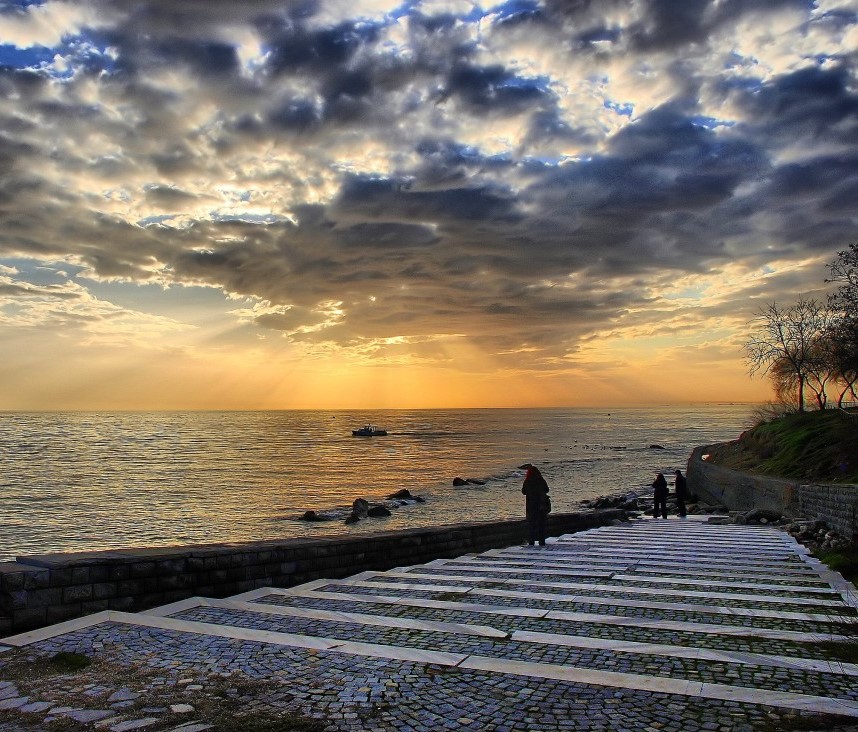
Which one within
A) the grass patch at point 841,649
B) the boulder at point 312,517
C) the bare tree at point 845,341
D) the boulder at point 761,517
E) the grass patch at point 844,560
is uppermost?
the bare tree at point 845,341

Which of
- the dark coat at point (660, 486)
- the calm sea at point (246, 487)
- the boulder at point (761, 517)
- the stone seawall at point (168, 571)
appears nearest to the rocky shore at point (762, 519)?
the boulder at point (761, 517)

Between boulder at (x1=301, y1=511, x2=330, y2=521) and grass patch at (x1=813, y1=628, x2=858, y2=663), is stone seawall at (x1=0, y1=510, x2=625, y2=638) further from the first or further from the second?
boulder at (x1=301, y1=511, x2=330, y2=521)

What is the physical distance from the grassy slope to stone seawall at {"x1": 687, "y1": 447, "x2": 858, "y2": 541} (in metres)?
0.99

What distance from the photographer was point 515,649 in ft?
14.9

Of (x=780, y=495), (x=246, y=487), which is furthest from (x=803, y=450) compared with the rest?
(x=246, y=487)

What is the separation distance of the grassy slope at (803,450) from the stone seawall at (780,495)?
987 mm

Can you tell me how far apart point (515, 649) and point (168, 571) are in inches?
154

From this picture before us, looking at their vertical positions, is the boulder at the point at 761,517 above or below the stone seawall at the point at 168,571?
below

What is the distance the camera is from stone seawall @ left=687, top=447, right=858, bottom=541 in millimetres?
13399

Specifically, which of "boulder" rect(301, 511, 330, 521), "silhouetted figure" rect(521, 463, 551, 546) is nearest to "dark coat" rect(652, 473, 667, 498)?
"silhouetted figure" rect(521, 463, 551, 546)

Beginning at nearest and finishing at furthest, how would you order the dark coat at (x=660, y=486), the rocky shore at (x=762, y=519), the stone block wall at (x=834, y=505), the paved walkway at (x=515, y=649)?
1. the paved walkway at (x=515, y=649)
2. the rocky shore at (x=762, y=519)
3. the stone block wall at (x=834, y=505)
4. the dark coat at (x=660, y=486)

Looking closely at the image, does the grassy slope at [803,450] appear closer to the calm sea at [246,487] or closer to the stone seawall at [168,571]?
the calm sea at [246,487]

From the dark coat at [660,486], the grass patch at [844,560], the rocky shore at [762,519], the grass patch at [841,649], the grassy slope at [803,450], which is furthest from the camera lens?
the grassy slope at [803,450]

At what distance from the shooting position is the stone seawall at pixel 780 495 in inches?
528
